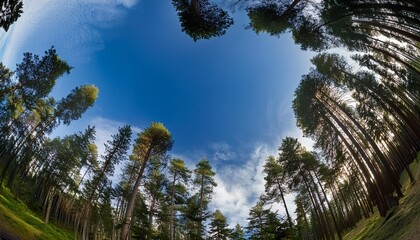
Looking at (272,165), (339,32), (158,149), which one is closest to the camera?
(339,32)

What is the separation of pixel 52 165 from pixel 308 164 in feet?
127

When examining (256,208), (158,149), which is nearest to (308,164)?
(256,208)

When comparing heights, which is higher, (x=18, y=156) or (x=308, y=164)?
(x=18, y=156)

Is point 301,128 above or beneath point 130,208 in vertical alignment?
above

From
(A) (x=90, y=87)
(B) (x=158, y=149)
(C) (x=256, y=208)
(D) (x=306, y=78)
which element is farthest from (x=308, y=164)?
(A) (x=90, y=87)

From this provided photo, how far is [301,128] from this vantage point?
24484mm

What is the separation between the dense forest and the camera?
45.4 ft

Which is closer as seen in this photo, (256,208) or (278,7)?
(278,7)

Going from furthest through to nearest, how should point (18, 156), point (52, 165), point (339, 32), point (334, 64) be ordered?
1. point (52, 165)
2. point (18, 156)
3. point (334, 64)
4. point (339, 32)

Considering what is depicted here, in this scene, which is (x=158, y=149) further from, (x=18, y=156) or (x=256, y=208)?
(x=18, y=156)

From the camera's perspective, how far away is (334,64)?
21.0 metres

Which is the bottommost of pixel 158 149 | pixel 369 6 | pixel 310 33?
pixel 158 149

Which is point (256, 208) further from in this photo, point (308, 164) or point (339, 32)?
point (339, 32)

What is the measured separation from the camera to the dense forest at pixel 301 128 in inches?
545
